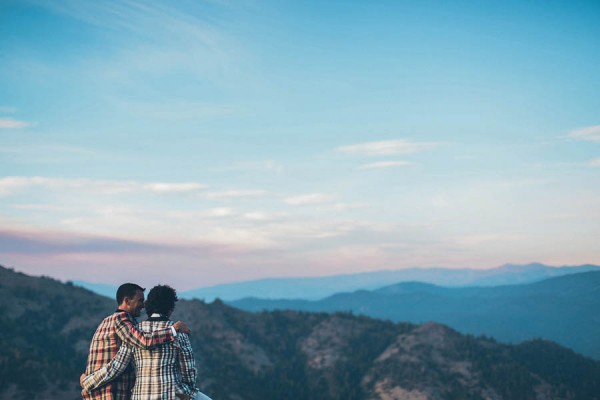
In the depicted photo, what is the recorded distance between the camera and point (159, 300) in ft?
27.6

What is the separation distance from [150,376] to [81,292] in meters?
58.8

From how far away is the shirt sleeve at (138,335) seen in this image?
8141 millimetres

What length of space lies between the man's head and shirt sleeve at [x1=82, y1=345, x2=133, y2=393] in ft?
1.87

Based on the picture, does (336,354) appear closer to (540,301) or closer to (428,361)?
(428,361)

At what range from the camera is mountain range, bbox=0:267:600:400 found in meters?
48.9

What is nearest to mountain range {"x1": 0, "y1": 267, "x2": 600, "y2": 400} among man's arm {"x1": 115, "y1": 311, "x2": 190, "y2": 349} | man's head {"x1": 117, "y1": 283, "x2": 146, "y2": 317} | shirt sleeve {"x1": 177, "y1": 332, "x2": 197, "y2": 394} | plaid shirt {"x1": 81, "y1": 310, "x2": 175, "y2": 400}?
plaid shirt {"x1": 81, "y1": 310, "x2": 175, "y2": 400}

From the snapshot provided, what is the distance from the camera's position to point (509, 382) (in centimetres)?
5053

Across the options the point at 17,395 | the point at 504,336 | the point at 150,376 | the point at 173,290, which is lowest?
the point at 504,336

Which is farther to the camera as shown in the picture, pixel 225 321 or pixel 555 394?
pixel 225 321

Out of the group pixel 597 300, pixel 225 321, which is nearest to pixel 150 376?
pixel 225 321

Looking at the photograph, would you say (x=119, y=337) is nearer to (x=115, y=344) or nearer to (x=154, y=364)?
(x=115, y=344)

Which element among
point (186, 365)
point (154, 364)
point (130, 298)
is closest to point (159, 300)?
point (130, 298)

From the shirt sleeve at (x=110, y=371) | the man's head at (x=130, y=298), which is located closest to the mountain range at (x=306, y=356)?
the shirt sleeve at (x=110, y=371)

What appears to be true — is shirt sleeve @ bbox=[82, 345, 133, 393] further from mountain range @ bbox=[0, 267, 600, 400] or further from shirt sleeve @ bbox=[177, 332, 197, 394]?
mountain range @ bbox=[0, 267, 600, 400]
